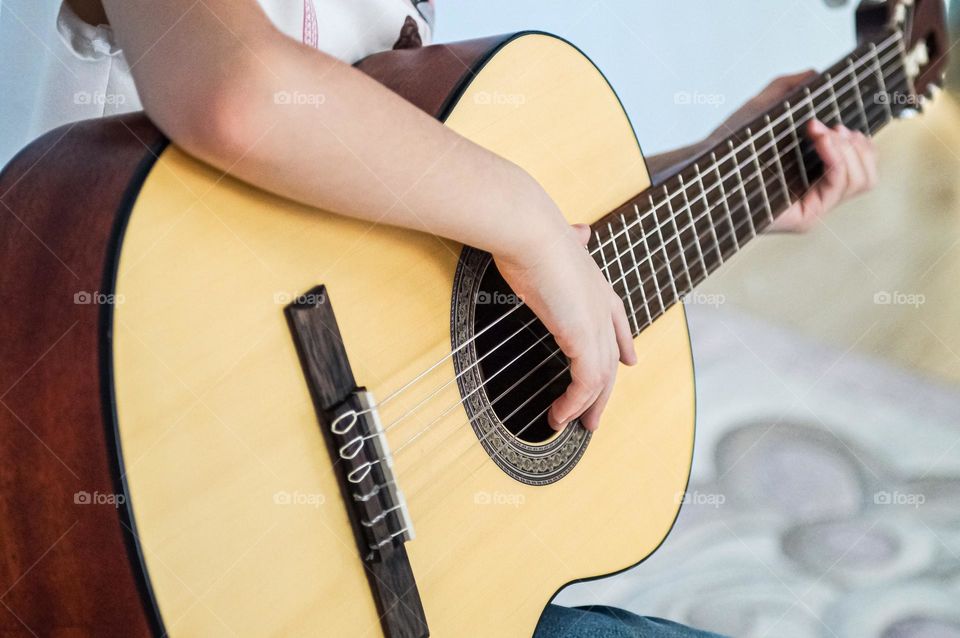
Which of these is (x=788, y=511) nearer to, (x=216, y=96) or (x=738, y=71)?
(x=738, y=71)

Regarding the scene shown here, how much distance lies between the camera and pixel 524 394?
0.74 meters

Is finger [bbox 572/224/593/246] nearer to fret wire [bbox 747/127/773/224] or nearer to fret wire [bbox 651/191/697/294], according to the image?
fret wire [bbox 651/191/697/294]

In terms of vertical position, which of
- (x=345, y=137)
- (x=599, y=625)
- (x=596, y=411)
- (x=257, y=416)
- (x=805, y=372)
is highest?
(x=345, y=137)

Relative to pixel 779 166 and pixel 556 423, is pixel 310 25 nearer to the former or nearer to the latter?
pixel 556 423

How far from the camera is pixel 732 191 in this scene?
89 cm

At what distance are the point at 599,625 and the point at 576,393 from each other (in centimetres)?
27

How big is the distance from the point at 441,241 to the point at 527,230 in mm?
73

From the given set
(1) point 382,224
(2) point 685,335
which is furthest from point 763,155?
(1) point 382,224

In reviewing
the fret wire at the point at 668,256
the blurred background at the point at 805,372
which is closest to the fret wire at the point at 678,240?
the fret wire at the point at 668,256

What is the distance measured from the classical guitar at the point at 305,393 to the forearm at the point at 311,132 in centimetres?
3

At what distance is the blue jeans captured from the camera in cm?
78

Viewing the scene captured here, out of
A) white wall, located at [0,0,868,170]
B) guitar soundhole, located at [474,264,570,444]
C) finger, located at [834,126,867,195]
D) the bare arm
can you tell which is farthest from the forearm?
white wall, located at [0,0,868,170]

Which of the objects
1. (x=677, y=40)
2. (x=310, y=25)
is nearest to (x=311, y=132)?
(x=310, y=25)

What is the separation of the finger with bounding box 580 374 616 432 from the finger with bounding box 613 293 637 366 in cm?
4
